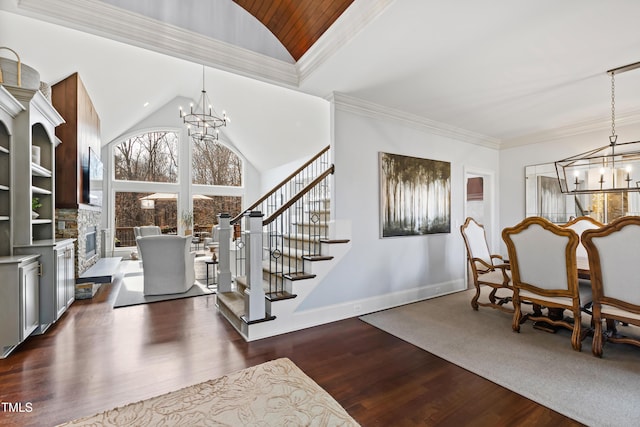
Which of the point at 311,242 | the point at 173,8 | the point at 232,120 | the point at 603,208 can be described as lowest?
the point at 311,242

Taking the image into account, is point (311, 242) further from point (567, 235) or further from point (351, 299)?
point (567, 235)

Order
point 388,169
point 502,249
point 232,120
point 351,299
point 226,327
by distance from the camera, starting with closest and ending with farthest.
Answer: point 226,327 < point 351,299 < point 388,169 < point 502,249 < point 232,120

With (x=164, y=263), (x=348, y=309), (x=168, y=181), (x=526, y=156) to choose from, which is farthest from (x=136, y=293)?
(x=526, y=156)

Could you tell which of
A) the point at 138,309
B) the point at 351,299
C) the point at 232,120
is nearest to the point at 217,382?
the point at 351,299

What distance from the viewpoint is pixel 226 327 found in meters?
3.19

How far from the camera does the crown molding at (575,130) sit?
4.05 m

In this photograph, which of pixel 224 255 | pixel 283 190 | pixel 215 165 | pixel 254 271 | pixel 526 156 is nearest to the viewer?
pixel 254 271

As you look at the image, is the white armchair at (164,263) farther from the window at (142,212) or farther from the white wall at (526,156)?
the white wall at (526,156)

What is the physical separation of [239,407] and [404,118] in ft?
12.5

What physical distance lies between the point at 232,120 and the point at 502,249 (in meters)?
7.64

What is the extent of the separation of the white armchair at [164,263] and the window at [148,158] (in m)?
5.69

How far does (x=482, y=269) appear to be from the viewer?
3.82 meters

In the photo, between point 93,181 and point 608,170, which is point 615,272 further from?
point 93,181

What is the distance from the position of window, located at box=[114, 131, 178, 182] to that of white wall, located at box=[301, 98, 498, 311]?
7.74 metres
